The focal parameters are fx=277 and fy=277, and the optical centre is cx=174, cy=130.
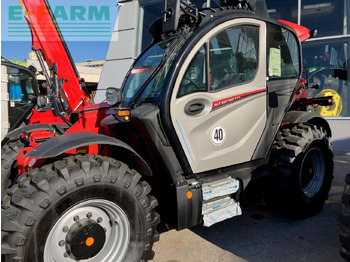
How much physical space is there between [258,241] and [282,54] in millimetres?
2203

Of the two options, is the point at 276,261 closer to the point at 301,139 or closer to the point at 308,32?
the point at 301,139

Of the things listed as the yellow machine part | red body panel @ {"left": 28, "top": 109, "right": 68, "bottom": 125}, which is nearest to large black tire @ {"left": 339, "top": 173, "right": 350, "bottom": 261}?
red body panel @ {"left": 28, "top": 109, "right": 68, "bottom": 125}

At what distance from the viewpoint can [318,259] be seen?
264 centimetres

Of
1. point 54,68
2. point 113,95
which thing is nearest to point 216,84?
point 113,95

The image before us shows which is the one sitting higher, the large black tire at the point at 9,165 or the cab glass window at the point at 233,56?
the cab glass window at the point at 233,56

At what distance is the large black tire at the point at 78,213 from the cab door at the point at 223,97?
67 cm

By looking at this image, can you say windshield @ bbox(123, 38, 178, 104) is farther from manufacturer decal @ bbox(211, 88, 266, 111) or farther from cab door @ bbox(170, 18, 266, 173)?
manufacturer decal @ bbox(211, 88, 266, 111)

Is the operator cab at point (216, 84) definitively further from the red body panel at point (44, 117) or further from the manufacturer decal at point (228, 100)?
the red body panel at point (44, 117)

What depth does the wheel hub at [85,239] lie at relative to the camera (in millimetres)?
2061

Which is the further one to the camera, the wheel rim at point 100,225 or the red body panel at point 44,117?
the red body panel at point 44,117

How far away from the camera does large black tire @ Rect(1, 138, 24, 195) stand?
3480mm

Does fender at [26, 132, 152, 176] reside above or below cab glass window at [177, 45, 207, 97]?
below

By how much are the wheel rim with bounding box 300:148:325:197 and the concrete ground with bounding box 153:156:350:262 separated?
1.12 ft

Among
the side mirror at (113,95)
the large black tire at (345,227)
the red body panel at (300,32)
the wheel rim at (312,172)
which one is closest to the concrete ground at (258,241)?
the wheel rim at (312,172)
